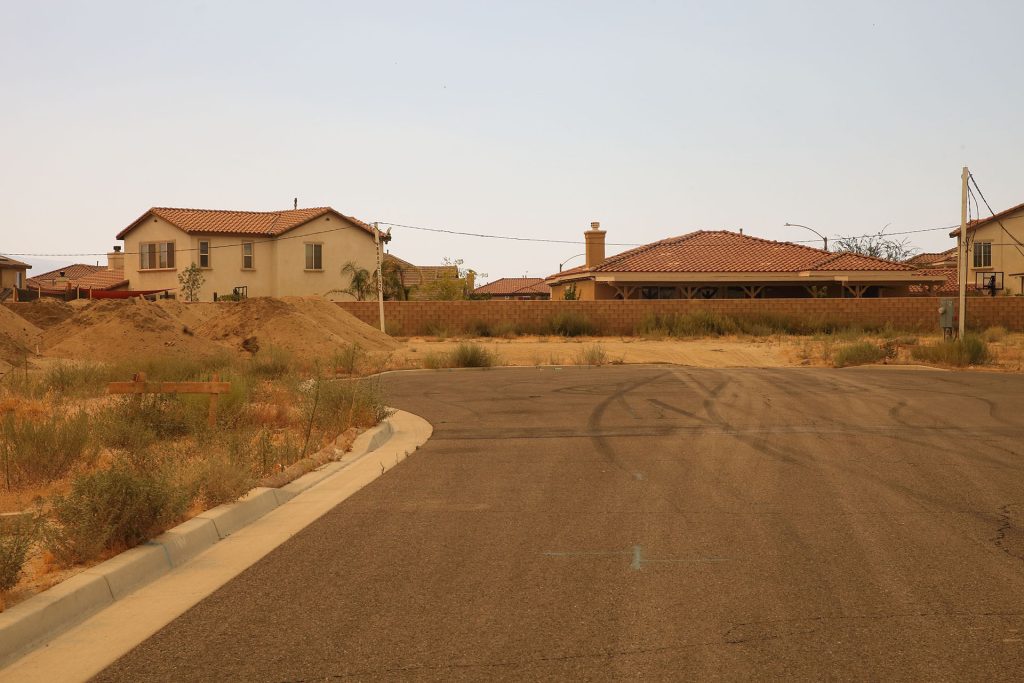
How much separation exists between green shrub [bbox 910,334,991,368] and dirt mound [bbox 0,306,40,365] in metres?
25.0

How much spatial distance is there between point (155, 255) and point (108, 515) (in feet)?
176

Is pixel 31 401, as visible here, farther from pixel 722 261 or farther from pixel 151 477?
pixel 722 261

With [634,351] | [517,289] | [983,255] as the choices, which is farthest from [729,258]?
[517,289]

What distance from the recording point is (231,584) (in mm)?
7047

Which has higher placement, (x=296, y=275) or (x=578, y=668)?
(x=296, y=275)

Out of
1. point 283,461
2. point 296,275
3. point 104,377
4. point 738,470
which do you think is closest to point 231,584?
point 283,461

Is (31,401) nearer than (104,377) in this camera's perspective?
Yes

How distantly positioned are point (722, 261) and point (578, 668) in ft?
162

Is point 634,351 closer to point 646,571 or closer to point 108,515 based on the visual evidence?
point 646,571

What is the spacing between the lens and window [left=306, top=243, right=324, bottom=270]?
5897cm

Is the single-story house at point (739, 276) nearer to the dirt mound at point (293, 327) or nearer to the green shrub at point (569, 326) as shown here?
the green shrub at point (569, 326)

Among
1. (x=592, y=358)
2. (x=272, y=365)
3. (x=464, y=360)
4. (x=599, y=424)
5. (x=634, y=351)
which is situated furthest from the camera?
(x=634, y=351)

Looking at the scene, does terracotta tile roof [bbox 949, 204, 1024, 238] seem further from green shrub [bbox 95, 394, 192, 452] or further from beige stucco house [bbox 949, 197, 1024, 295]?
green shrub [bbox 95, 394, 192, 452]

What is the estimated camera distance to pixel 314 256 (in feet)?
194
